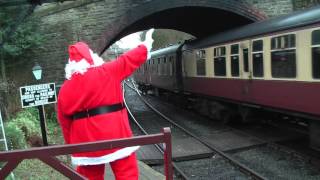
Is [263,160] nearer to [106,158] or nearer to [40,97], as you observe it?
[40,97]

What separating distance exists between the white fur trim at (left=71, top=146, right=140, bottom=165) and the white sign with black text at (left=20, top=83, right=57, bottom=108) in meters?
6.02

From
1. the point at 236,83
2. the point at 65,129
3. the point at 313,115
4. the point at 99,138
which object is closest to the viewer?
the point at 99,138

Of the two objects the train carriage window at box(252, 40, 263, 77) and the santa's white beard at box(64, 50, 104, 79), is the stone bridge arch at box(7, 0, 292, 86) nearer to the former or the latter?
the train carriage window at box(252, 40, 263, 77)

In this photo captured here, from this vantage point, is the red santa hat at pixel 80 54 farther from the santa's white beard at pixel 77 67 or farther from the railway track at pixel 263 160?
the railway track at pixel 263 160

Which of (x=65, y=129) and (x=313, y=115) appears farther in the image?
(x=313, y=115)

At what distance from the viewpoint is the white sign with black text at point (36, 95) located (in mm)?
10308

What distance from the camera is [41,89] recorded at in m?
10.6

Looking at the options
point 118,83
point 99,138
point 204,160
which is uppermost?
point 118,83

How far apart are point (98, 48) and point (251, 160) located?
25.2 ft

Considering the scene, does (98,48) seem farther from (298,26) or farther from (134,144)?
(134,144)

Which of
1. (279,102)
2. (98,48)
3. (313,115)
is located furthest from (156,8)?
(313,115)

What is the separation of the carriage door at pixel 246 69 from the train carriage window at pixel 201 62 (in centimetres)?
391

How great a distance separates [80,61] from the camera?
4562 millimetres

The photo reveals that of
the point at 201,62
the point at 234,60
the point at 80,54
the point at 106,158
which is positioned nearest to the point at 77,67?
the point at 80,54
